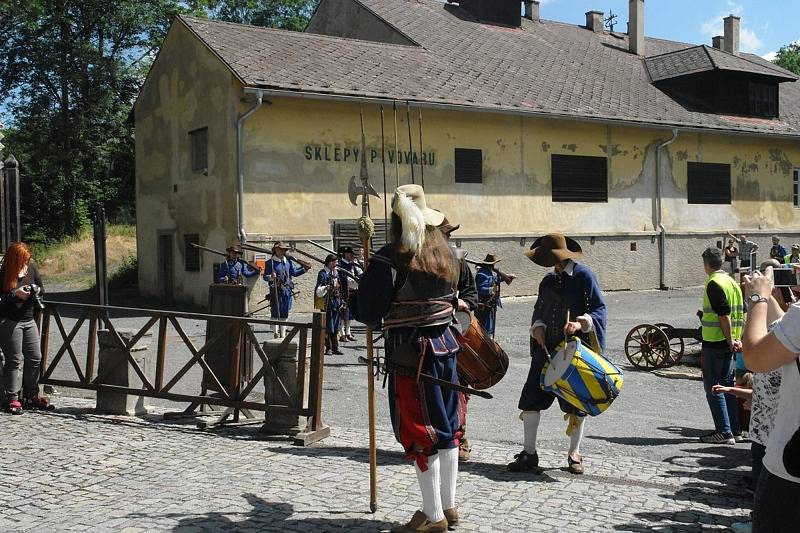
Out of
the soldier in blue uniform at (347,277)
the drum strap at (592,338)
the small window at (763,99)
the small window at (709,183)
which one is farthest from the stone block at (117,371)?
the small window at (763,99)

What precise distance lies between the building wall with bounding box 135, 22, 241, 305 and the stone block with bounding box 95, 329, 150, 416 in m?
10.8

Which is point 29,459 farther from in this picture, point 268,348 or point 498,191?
point 498,191

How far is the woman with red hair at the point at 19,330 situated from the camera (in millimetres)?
8586

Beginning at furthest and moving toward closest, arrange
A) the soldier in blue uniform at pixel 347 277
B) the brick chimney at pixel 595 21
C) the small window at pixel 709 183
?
1. the brick chimney at pixel 595 21
2. the small window at pixel 709 183
3. the soldier in blue uniform at pixel 347 277

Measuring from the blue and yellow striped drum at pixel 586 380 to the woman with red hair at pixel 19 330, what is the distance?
5.52m

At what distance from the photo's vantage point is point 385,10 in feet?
88.2

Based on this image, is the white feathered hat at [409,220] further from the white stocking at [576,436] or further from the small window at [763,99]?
the small window at [763,99]

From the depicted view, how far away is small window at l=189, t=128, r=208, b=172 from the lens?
68.9 ft

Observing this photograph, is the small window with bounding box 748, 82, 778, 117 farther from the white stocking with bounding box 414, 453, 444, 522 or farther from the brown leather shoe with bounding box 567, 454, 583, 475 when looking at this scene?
the white stocking with bounding box 414, 453, 444, 522

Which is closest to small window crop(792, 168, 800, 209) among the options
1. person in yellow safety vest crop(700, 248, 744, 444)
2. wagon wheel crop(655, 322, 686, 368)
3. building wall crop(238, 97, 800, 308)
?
Answer: building wall crop(238, 97, 800, 308)

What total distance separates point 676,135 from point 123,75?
70.2ft

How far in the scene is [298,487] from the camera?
19.3 feet

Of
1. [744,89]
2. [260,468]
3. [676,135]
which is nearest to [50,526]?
[260,468]

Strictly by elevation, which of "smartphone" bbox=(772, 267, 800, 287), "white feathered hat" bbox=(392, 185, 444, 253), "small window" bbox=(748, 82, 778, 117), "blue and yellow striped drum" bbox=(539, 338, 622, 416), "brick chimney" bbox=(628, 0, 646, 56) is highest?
"brick chimney" bbox=(628, 0, 646, 56)
